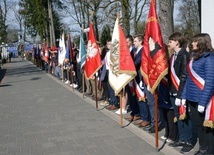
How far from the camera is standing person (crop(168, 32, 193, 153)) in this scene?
19.8ft

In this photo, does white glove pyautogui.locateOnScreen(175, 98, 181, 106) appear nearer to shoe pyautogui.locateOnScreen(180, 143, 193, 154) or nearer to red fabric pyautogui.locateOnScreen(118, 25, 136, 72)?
shoe pyautogui.locateOnScreen(180, 143, 193, 154)

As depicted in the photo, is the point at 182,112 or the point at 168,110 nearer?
the point at 182,112

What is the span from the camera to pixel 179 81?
20.1 feet

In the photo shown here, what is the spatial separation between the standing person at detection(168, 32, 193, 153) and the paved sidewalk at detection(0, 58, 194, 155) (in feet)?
0.85

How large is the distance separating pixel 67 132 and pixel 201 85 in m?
3.65

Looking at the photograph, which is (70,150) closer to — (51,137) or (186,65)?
(51,137)

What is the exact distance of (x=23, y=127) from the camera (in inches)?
345

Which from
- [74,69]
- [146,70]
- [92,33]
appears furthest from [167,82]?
[74,69]

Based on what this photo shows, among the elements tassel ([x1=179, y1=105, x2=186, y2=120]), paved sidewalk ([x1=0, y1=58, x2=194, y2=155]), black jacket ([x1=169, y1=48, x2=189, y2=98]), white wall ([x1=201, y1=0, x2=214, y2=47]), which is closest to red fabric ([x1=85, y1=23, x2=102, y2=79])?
paved sidewalk ([x1=0, y1=58, x2=194, y2=155])

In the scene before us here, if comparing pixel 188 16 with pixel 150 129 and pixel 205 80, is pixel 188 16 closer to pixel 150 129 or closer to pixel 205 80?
pixel 150 129

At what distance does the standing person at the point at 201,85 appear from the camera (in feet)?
17.1

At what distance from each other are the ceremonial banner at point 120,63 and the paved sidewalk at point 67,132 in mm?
1056

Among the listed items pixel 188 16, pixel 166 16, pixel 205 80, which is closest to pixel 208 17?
pixel 205 80

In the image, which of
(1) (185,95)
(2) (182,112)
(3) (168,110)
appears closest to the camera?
(1) (185,95)
